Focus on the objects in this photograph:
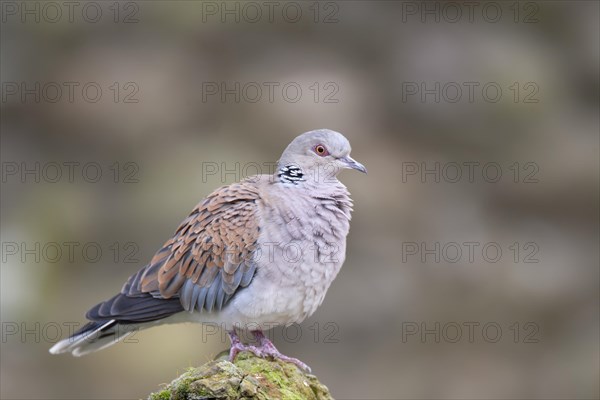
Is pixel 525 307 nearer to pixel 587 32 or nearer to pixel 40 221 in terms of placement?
pixel 587 32

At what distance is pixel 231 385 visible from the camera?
14.1 feet

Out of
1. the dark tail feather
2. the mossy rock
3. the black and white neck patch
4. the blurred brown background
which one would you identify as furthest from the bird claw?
the blurred brown background

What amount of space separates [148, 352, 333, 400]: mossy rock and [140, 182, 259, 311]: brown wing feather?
1.06 meters

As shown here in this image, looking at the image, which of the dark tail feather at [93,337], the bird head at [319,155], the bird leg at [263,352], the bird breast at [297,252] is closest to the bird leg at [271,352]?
the bird leg at [263,352]

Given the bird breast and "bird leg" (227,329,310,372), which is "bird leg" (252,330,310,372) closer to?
"bird leg" (227,329,310,372)

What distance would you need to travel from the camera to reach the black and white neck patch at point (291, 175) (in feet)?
20.5

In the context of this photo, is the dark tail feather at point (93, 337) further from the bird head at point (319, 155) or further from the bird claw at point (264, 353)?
the bird head at point (319, 155)

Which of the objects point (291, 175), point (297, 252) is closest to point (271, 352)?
point (297, 252)

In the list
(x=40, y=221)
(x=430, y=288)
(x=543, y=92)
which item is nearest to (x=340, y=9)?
(x=543, y=92)

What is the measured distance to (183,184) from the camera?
13070 mm

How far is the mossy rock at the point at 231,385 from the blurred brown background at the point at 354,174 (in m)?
7.31

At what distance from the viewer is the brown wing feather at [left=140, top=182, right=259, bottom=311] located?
19.6 ft

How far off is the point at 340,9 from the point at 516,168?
3.81 m

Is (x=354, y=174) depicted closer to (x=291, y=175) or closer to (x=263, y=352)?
(x=291, y=175)
